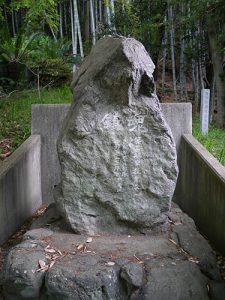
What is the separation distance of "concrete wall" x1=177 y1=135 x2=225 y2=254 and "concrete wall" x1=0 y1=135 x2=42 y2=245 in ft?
5.57

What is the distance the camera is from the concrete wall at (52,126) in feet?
17.3

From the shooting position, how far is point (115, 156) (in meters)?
3.59

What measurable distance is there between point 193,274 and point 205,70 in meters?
9.23

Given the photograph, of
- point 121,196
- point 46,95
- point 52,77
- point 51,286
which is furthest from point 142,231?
point 52,77

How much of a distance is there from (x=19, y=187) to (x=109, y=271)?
6.22 feet

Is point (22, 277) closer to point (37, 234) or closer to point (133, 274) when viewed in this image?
point (37, 234)

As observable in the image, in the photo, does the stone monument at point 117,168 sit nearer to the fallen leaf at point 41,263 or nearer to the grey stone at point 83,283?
the fallen leaf at point 41,263

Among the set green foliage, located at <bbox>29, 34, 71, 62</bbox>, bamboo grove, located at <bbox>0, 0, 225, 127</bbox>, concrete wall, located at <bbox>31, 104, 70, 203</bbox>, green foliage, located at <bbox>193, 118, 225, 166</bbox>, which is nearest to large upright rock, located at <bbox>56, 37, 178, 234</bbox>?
concrete wall, located at <bbox>31, 104, 70, 203</bbox>

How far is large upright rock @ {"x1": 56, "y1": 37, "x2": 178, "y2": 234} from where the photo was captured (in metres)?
3.56

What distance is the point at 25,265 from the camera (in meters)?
3.03

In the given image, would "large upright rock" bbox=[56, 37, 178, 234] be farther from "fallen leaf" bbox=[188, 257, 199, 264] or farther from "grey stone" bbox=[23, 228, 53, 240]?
"fallen leaf" bbox=[188, 257, 199, 264]

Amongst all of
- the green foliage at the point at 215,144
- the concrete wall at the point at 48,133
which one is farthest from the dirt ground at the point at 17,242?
the green foliage at the point at 215,144

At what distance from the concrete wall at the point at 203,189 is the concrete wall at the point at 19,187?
5.57 ft

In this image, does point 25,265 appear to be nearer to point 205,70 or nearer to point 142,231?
point 142,231
